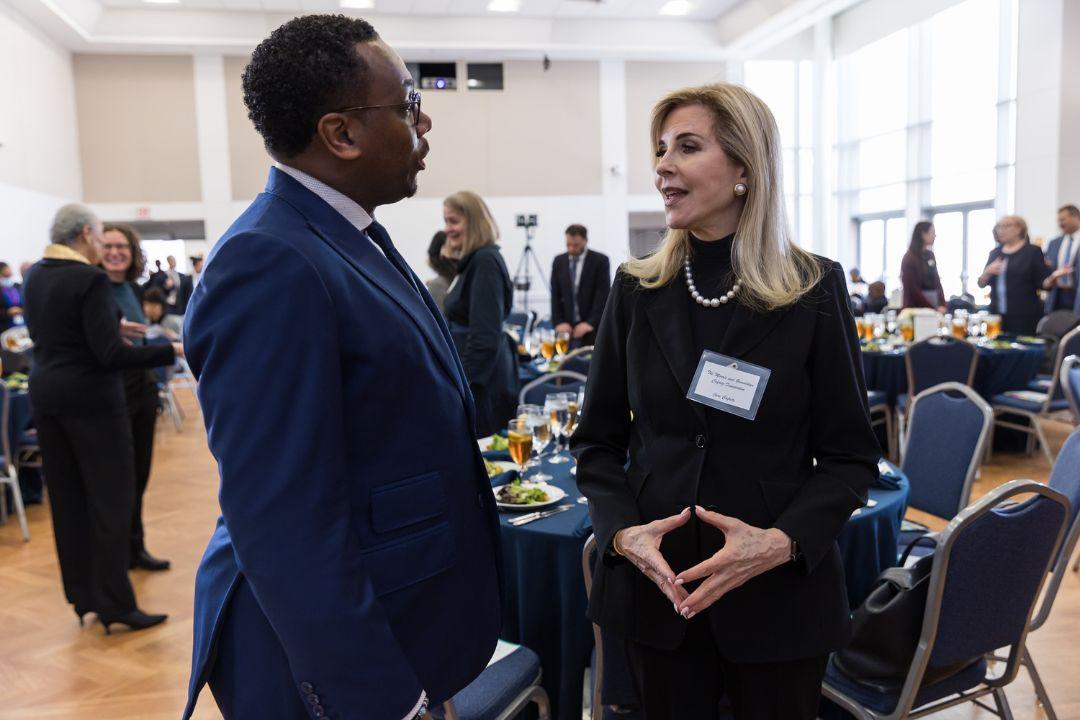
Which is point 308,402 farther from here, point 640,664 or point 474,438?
point 640,664

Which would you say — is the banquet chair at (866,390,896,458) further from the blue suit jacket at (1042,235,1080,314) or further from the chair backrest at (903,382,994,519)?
the blue suit jacket at (1042,235,1080,314)

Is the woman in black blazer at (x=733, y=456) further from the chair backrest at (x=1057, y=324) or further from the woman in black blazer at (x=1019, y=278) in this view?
the woman in black blazer at (x=1019, y=278)

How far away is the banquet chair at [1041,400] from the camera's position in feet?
Answer: 16.5

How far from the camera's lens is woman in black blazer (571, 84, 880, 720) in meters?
1.31

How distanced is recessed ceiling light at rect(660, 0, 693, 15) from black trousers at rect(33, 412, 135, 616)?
12202 millimetres

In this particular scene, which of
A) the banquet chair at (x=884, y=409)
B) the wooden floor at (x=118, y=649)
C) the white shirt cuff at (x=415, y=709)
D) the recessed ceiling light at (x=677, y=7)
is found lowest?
the wooden floor at (x=118, y=649)

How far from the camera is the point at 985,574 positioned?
1.77 meters

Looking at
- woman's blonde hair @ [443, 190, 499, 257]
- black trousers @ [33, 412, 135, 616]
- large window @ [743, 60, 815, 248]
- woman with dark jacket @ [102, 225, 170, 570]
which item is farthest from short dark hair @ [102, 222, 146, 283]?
large window @ [743, 60, 815, 248]

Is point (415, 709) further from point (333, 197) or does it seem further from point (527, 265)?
point (527, 265)

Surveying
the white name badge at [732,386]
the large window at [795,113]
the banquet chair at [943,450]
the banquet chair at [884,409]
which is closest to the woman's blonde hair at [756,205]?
the white name badge at [732,386]

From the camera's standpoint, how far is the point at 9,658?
10.6 feet

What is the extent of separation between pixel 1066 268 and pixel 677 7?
8.09 m

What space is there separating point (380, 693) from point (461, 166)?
13.8 metres

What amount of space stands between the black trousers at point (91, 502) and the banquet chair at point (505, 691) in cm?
208
